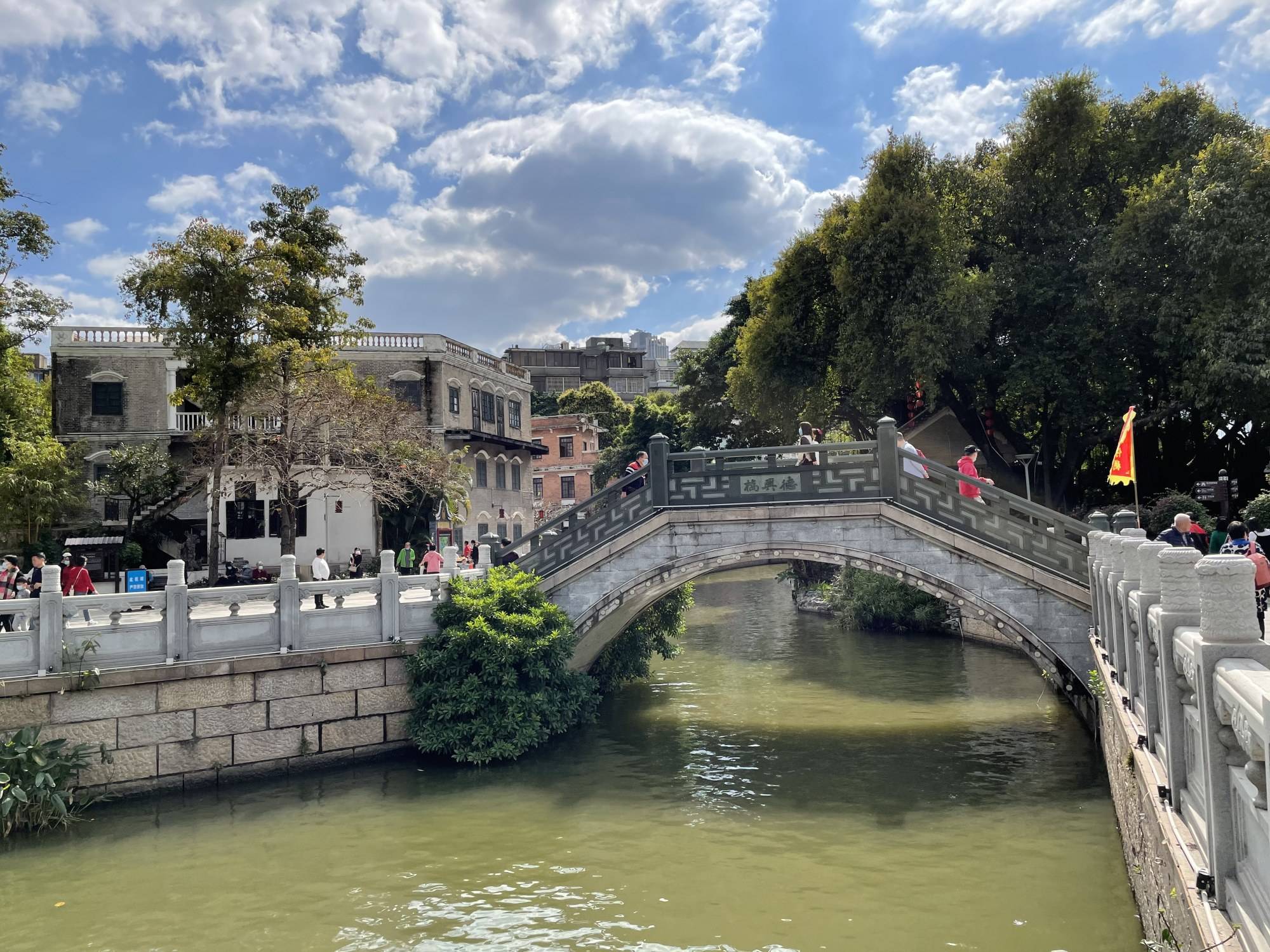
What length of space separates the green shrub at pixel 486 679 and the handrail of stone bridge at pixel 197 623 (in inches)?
23.0

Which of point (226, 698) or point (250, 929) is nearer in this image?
point (250, 929)

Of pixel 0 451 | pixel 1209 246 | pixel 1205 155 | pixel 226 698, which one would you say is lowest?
pixel 226 698

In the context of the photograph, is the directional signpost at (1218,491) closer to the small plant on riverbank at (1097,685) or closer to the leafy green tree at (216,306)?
the small plant on riverbank at (1097,685)

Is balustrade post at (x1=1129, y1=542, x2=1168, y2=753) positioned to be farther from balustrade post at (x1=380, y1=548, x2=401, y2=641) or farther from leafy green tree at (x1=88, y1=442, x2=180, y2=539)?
leafy green tree at (x1=88, y1=442, x2=180, y2=539)

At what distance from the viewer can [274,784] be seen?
484 inches

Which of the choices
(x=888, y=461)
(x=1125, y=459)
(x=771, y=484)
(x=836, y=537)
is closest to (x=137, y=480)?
(x=771, y=484)

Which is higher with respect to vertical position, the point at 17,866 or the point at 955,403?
the point at 955,403

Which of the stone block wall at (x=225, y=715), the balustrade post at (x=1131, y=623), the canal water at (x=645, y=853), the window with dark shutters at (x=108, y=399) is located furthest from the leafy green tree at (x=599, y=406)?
the balustrade post at (x=1131, y=623)

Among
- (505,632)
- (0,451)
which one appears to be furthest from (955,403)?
(0,451)

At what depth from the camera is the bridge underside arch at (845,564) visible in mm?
13047

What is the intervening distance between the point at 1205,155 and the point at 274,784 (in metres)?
20.0

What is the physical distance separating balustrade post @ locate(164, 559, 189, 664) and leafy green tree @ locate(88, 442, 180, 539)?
1506 centimetres

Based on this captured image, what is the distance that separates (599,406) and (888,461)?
5265 centimetres

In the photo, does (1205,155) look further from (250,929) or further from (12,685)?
(12,685)
